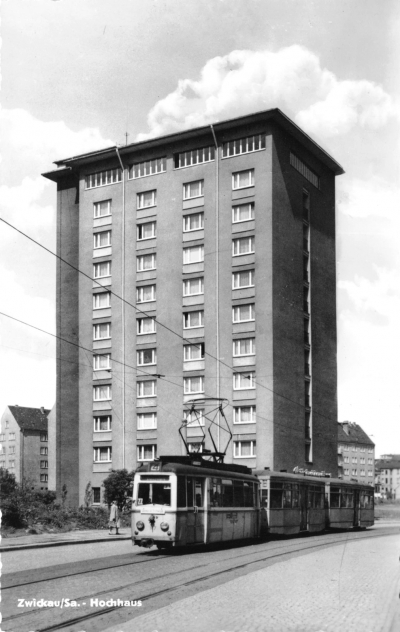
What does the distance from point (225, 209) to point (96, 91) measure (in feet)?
83.4

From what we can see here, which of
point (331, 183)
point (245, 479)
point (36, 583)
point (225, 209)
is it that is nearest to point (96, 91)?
point (245, 479)

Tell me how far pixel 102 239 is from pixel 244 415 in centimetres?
1694

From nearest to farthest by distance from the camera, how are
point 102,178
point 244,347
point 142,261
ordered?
1. point 244,347
2. point 142,261
3. point 102,178

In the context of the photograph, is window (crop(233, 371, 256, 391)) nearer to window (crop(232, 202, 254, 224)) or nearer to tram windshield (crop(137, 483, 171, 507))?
window (crop(232, 202, 254, 224))

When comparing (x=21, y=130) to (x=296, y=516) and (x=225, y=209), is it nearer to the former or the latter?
(x=296, y=516)

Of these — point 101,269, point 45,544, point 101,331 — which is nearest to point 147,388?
point 101,331

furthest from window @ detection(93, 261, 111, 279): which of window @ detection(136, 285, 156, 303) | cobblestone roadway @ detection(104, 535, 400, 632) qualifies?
cobblestone roadway @ detection(104, 535, 400, 632)

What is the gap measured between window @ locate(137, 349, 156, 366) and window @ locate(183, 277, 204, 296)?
4.66m

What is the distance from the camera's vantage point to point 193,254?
2153 inches

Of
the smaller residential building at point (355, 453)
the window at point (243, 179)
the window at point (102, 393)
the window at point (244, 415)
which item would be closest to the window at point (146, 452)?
the window at point (102, 393)

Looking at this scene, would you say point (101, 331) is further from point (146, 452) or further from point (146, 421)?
point (146, 452)

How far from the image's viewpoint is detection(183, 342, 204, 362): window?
175 feet

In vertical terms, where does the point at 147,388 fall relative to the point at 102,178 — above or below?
below

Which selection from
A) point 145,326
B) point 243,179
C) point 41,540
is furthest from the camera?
point 145,326
